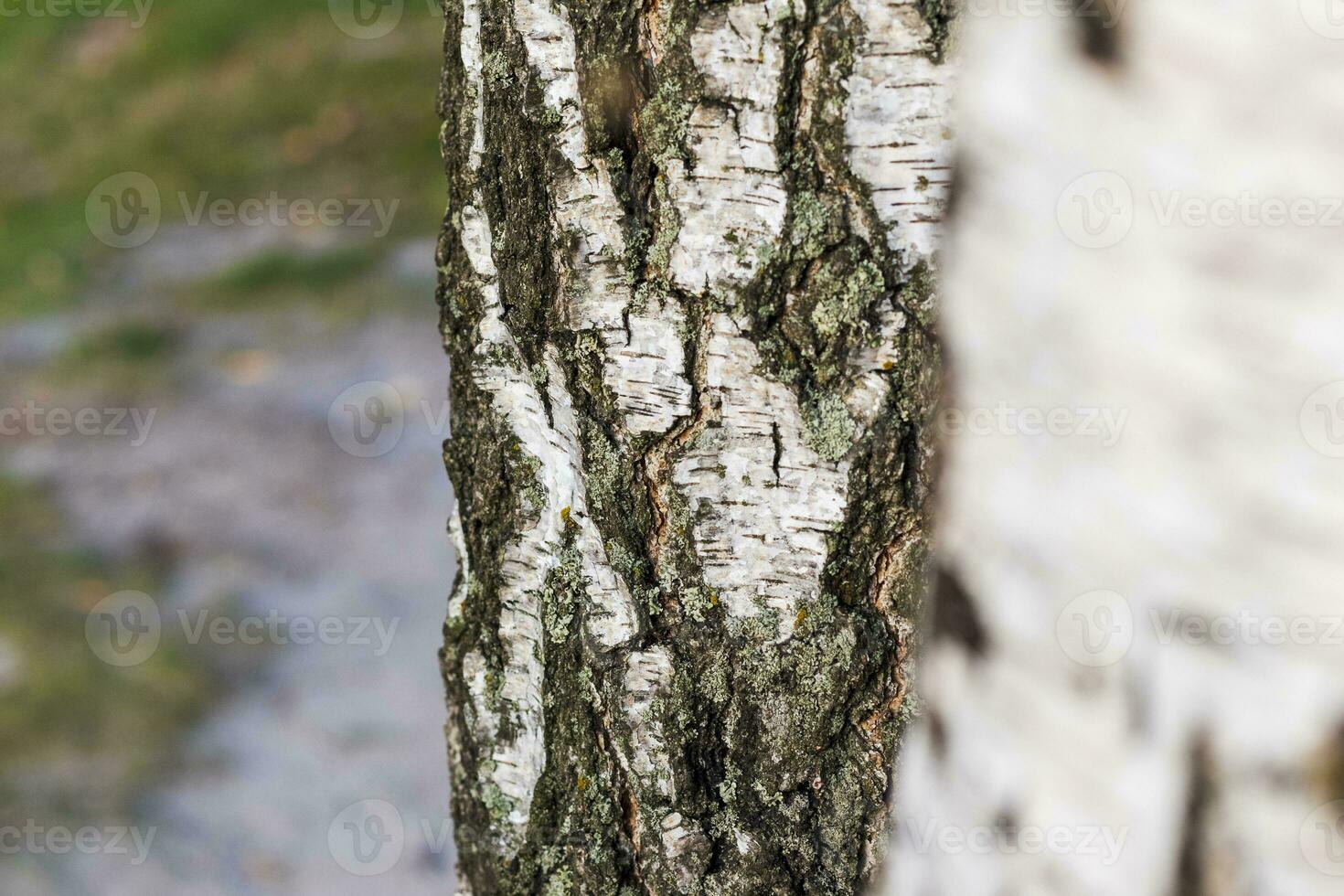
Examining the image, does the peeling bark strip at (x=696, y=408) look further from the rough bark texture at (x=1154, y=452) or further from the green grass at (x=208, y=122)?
the green grass at (x=208, y=122)

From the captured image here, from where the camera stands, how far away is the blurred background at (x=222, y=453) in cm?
298

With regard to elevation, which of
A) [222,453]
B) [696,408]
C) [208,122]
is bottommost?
[222,453]

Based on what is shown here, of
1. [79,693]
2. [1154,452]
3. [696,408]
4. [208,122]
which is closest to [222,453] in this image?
[79,693]

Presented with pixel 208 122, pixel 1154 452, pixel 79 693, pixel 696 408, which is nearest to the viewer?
pixel 1154 452

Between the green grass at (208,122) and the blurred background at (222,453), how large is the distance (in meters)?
0.02

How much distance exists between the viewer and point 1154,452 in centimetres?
61

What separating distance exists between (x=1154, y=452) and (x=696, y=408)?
1.84 feet

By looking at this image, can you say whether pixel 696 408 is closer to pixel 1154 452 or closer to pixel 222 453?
pixel 1154 452

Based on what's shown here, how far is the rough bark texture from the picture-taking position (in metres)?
0.56

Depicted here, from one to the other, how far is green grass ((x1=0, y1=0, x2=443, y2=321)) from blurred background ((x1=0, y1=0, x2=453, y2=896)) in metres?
0.02

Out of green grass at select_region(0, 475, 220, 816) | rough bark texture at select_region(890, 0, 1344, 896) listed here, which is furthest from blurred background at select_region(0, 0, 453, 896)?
rough bark texture at select_region(890, 0, 1344, 896)

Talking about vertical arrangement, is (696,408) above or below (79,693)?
above

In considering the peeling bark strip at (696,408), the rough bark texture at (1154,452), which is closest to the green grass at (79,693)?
the peeling bark strip at (696,408)

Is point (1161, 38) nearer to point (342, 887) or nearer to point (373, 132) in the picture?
point (342, 887)
